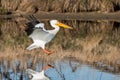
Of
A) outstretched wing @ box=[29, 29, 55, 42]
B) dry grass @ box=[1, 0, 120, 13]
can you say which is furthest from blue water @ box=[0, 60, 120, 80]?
dry grass @ box=[1, 0, 120, 13]

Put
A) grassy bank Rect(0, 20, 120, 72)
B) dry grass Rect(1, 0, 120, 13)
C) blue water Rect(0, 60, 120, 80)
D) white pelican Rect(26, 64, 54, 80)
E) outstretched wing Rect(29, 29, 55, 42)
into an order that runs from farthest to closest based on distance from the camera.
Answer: dry grass Rect(1, 0, 120, 13)
grassy bank Rect(0, 20, 120, 72)
outstretched wing Rect(29, 29, 55, 42)
blue water Rect(0, 60, 120, 80)
white pelican Rect(26, 64, 54, 80)

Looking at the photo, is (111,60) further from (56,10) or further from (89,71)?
(56,10)

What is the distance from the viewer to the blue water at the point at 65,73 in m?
8.85

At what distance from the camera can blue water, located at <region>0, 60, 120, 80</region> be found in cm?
885

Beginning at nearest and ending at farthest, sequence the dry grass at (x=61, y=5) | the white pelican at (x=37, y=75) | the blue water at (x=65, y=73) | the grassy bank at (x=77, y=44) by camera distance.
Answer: the white pelican at (x=37, y=75) < the blue water at (x=65, y=73) < the grassy bank at (x=77, y=44) < the dry grass at (x=61, y=5)

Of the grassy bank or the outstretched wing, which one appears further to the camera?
the grassy bank

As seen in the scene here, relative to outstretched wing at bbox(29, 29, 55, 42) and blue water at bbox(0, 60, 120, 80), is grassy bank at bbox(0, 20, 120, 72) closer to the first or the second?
blue water at bbox(0, 60, 120, 80)

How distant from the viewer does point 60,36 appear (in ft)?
50.6

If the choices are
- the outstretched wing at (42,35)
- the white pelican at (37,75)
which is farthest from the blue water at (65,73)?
the outstretched wing at (42,35)

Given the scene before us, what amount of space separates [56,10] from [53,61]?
38.2 ft

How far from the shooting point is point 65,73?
930 cm

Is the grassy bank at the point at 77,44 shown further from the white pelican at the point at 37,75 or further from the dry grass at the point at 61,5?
the dry grass at the point at 61,5

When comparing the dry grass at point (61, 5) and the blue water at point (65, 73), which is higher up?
the blue water at point (65, 73)

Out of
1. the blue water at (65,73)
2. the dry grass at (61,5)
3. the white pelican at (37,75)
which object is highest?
the white pelican at (37,75)
